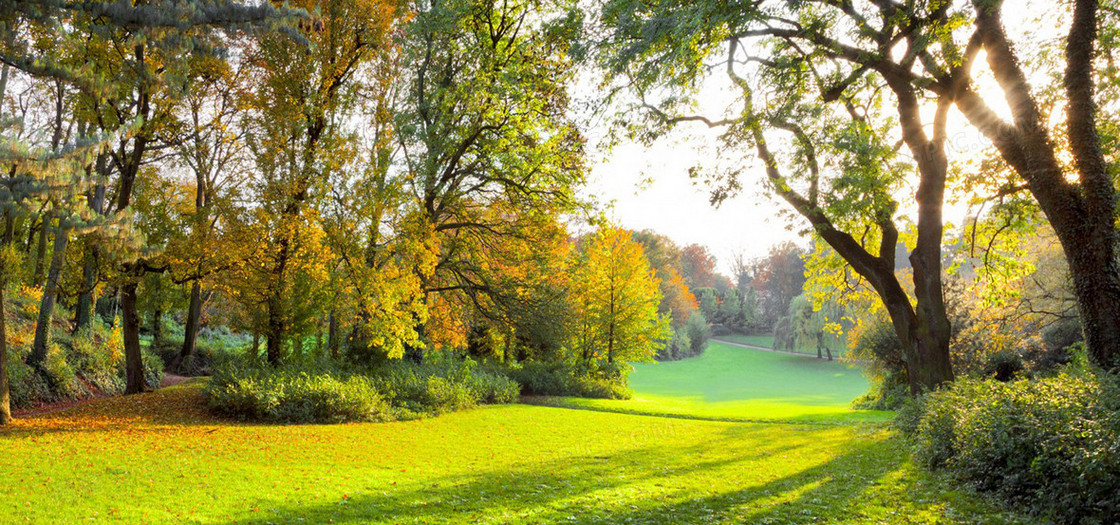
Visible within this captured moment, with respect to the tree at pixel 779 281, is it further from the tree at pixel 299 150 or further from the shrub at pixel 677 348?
the tree at pixel 299 150

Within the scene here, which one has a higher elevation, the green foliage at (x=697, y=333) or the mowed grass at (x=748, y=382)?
the green foliage at (x=697, y=333)

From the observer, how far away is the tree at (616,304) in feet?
84.2

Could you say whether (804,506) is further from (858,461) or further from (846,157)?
(846,157)

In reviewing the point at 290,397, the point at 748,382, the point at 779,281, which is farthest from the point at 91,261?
the point at 779,281

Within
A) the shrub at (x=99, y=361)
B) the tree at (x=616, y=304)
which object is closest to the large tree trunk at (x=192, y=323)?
the shrub at (x=99, y=361)

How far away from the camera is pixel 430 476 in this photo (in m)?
7.96

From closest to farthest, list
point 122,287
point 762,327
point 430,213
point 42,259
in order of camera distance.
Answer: point 122,287
point 430,213
point 42,259
point 762,327

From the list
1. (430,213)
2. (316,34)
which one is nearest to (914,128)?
(430,213)

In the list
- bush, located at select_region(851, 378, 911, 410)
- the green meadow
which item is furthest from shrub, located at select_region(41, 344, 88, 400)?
bush, located at select_region(851, 378, 911, 410)

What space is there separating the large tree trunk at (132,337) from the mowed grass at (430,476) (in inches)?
104

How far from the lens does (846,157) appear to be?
10.9 metres

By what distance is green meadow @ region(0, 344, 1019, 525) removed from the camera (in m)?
6.01

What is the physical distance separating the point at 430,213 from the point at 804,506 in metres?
13.9

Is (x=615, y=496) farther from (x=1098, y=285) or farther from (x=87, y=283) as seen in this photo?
(x=87, y=283)
